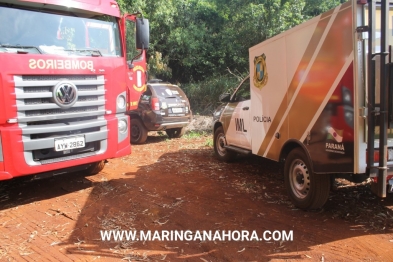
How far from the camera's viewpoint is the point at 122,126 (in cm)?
560

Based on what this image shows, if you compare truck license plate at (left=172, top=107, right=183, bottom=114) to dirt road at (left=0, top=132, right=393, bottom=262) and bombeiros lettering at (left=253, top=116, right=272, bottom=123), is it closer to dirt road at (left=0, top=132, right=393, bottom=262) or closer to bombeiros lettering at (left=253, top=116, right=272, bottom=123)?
dirt road at (left=0, top=132, right=393, bottom=262)

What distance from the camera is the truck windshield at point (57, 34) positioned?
14.4 ft

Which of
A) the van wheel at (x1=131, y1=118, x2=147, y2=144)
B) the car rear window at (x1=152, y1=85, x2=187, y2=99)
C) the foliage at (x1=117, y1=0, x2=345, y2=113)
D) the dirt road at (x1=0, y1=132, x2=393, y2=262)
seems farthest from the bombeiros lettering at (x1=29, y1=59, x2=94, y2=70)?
the foliage at (x1=117, y1=0, x2=345, y2=113)

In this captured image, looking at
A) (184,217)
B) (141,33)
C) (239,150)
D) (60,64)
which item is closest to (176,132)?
(239,150)

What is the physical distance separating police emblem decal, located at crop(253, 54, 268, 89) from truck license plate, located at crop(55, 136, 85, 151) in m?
2.87

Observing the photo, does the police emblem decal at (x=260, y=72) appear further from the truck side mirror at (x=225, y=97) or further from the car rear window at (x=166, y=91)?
the car rear window at (x=166, y=91)

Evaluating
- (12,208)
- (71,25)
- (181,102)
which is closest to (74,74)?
(71,25)

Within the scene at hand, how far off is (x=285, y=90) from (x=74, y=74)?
118 inches

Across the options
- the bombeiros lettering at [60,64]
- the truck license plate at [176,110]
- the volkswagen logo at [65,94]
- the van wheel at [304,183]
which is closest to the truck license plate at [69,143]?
the volkswagen logo at [65,94]

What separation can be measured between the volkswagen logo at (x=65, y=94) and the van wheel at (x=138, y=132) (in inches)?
196

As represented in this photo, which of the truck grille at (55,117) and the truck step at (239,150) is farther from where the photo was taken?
the truck step at (239,150)

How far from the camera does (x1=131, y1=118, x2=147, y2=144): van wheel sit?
9805 mm

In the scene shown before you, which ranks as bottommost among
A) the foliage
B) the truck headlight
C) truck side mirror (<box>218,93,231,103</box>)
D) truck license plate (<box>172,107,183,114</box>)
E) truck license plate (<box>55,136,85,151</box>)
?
truck license plate (<box>55,136,85,151</box>)

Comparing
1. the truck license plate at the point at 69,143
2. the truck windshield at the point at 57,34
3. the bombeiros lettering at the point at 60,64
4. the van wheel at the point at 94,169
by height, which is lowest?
the van wheel at the point at 94,169
